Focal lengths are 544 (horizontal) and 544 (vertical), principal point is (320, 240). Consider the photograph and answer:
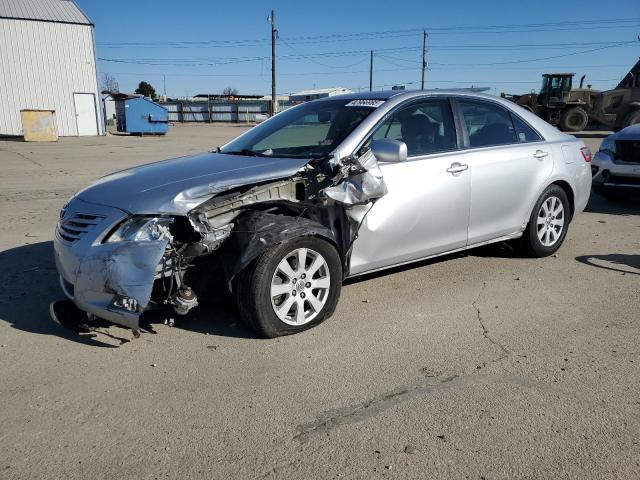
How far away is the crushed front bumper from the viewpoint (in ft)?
10.8

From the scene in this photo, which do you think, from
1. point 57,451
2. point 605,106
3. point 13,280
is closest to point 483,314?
point 57,451

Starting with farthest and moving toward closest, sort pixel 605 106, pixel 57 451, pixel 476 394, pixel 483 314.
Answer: pixel 605 106 < pixel 483 314 < pixel 476 394 < pixel 57 451

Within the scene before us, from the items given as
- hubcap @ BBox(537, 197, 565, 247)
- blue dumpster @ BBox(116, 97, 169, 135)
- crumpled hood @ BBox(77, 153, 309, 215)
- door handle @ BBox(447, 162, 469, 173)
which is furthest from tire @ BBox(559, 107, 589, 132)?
crumpled hood @ BBox(77, 153, 309, 215)

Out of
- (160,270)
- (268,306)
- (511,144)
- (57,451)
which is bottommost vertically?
(57,451)

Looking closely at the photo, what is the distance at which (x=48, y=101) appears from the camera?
30.2m

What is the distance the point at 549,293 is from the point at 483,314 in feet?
2.73

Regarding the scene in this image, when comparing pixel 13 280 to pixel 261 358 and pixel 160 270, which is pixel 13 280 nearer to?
pixel 160 270

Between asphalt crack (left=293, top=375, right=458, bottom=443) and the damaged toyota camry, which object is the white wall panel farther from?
asphalt crack (left=293, top=375, right=458, bottom=443)

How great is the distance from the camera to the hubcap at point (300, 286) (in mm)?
3660

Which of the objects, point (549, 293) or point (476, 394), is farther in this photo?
point (549, 293)

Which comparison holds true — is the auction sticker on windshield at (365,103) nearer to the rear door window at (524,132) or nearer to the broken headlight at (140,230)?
the rear door window at (524,132)

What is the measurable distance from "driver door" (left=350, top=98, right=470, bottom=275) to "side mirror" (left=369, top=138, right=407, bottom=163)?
16cm

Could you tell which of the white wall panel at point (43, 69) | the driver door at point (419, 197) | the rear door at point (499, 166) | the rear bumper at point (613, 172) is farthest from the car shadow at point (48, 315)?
the white wall panel at point (43, 69)

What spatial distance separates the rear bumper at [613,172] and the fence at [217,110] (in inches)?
2019
